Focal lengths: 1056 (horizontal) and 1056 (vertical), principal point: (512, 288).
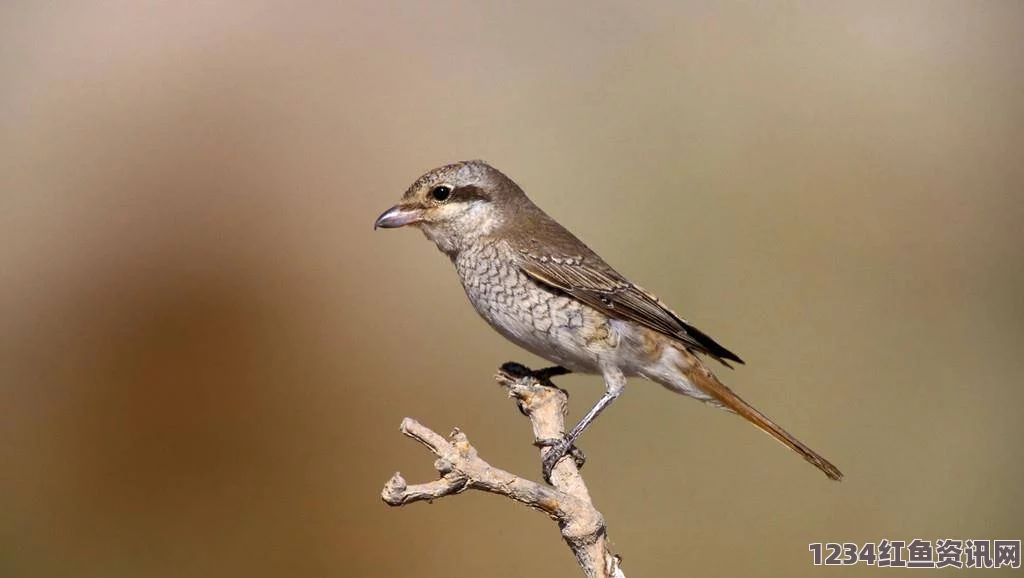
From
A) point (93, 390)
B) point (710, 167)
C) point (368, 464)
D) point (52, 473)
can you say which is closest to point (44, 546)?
point (52, 473)

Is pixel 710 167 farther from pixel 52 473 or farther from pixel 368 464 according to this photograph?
pixel 52 473

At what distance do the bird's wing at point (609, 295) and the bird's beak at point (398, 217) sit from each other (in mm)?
348

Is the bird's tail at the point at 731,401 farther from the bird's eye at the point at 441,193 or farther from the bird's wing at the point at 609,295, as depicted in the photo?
the bird's eye at the point at 441,193

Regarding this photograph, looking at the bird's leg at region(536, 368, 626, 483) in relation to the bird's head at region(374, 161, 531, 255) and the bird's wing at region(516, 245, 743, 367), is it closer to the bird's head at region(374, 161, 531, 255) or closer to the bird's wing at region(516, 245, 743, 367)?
the bird's wing at region(516, 245, 743, 367)

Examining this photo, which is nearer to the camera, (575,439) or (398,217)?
(575,439)

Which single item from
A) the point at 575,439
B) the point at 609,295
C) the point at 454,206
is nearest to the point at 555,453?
the point at 575,439

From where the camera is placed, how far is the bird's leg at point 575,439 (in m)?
2.69

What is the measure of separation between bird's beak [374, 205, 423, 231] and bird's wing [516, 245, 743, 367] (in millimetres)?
348

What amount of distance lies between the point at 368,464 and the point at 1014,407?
3207mm

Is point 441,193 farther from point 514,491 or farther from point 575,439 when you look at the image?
point 514,491

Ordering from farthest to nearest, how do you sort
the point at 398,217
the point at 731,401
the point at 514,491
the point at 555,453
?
the point at 398,217, the point at 731,401, the point at 555,453, the point at 514,491

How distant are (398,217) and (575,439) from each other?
3.03 ft

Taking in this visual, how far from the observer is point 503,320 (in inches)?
125

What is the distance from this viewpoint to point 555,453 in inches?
106
